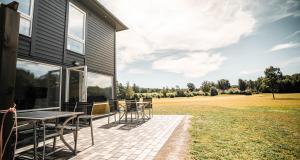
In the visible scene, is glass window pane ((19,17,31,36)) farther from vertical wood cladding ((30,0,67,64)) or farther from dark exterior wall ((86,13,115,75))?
dark exterior wall ((86,13,115,75))

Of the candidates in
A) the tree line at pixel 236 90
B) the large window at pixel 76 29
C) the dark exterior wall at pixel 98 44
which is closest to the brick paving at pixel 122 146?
the large window at pixel 76 29

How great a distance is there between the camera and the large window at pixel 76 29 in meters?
7.34

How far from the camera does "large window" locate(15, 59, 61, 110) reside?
195 inches

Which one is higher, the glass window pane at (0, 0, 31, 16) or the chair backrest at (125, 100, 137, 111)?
the glass window pane at (0, 0, 31, 16)

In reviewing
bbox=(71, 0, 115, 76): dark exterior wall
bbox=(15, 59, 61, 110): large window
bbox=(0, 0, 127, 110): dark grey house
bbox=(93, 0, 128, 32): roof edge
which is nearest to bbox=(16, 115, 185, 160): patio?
bbox=(15, 59, 61, 110): large window

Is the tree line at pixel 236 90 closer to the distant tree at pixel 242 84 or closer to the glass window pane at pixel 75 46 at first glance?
the distant tree at pixel 242 84

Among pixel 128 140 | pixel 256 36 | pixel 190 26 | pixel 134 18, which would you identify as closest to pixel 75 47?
pixel 134 18

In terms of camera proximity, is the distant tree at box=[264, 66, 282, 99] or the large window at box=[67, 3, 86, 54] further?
the distant tree at box=[264, 66, 282, 99]

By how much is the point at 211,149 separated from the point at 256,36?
46.0 feet

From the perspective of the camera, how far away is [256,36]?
14.4 metres

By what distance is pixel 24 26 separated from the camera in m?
5.24

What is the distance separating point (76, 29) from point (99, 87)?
123 inches

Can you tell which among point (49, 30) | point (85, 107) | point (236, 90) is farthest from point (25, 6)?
point (236, 90)

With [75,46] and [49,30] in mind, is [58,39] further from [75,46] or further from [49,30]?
[75,46]
